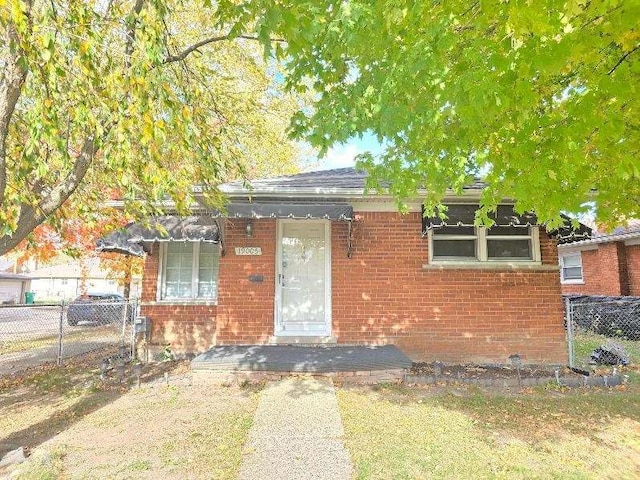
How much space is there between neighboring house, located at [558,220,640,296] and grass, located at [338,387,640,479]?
11344mm

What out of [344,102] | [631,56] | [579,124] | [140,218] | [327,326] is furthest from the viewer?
[327,326]

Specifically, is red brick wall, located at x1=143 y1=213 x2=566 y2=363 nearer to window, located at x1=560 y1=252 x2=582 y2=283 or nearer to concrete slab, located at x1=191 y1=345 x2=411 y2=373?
concrete slab, located at x1=191 y1=345 x2=411 y2=373

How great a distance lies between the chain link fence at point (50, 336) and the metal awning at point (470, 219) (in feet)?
21.2

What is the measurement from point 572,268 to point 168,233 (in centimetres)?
1848

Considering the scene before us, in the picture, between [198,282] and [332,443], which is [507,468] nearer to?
[332,443]

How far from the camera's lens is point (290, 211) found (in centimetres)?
717

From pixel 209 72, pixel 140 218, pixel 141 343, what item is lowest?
pixel 141 343

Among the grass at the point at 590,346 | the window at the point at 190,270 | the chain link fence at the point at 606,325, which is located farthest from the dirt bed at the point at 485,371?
the window at the point at 190,270

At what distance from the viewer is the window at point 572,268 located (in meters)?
18.5

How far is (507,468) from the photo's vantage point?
396 cm

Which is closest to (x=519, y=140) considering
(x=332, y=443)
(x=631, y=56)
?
(x=631, y=56)

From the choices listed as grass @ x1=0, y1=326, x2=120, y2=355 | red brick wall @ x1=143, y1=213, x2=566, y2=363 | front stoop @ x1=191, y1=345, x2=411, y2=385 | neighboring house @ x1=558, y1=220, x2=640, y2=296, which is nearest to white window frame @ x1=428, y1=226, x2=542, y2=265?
red brick wall @ x1=143, y1=213, x2=566, y2=363

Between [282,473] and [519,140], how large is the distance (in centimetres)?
391

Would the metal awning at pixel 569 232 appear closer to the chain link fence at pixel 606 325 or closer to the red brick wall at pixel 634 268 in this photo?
the chain link fence at pixel 606 325
